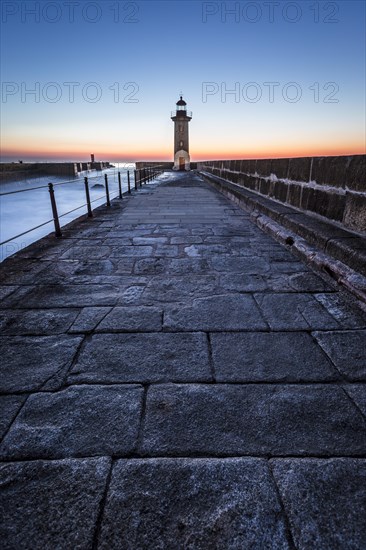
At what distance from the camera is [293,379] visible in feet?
5.03

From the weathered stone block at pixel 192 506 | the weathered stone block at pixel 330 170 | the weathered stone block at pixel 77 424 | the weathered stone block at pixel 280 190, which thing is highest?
the weathered stone block at pixel 330 170

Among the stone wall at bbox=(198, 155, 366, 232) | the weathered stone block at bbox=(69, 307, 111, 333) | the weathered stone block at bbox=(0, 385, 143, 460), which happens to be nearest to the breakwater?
the stone wall at bbox=(198, 155, 366, 232)

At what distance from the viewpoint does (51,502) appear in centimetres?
98

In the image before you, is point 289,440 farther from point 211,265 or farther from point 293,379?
point 211,265

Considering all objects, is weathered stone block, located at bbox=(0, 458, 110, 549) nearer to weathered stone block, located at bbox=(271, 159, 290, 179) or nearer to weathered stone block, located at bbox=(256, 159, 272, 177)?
weathered stone block, located at bbox=(271, 159, 290, 179)

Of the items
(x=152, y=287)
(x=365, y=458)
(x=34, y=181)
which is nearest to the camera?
(x=365, y=458)

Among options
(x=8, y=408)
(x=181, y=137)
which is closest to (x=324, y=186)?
(x=8, y=408)

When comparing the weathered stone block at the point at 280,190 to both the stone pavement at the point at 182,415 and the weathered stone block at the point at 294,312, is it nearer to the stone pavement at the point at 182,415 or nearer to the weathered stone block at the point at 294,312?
the stone pavement at the point at 182,415

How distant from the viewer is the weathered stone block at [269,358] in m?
1.55

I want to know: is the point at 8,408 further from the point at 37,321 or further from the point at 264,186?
the point at 264,186

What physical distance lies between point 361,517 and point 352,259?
81.6 inches

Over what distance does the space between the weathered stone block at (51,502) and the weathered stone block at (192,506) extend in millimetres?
58

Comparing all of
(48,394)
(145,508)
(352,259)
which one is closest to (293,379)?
(145,508)

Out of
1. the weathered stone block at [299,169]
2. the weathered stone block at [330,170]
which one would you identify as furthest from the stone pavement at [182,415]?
the weathered stone block at [299,169]
